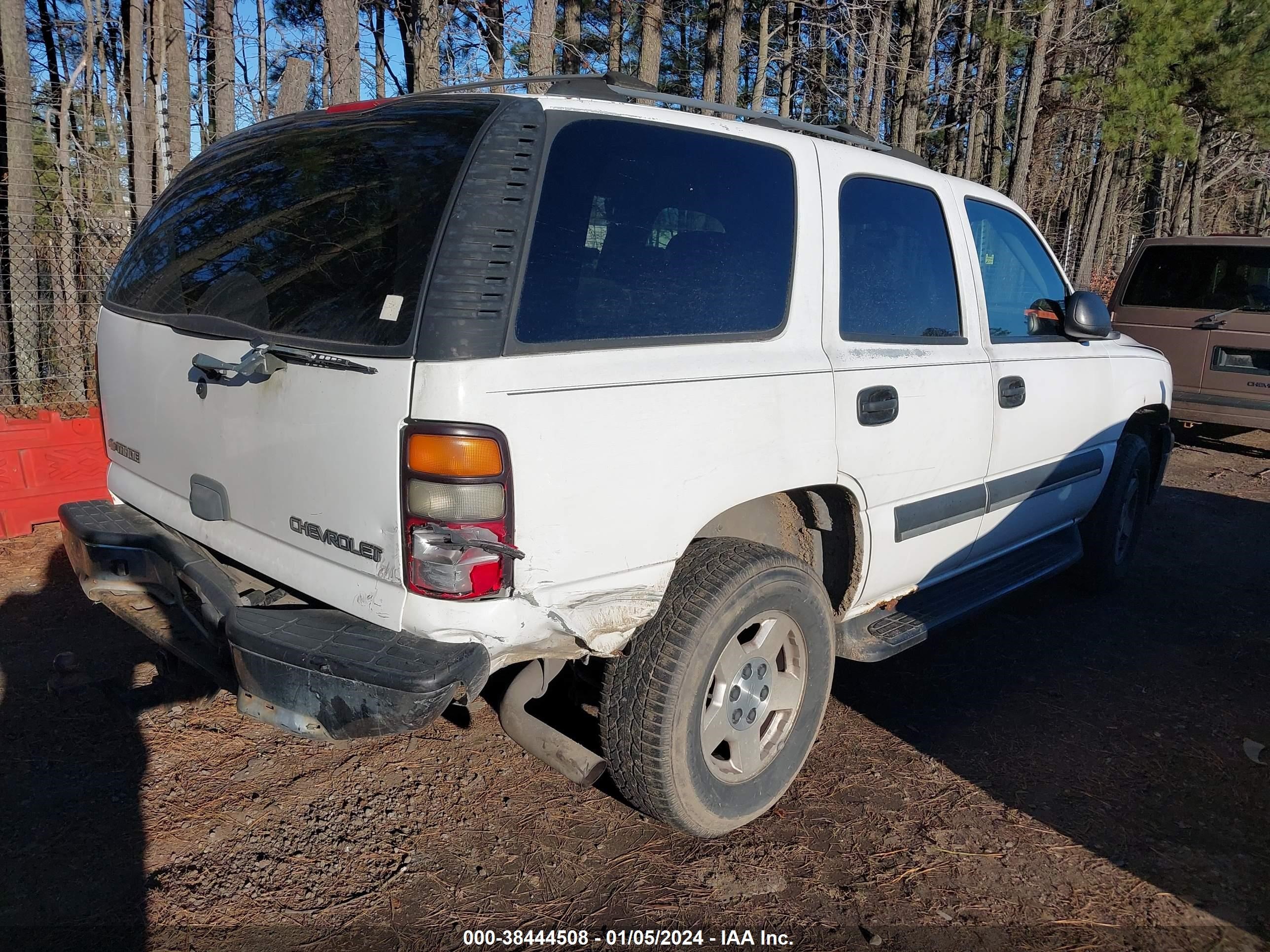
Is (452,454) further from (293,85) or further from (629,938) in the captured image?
(293,85)

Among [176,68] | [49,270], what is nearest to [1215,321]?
[49,270]

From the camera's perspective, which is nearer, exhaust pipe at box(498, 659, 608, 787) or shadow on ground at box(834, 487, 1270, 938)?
exhaust pipe at box(498, 659, 608, 787)

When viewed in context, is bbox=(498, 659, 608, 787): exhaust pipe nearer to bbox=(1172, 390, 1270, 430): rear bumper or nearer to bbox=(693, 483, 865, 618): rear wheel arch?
bbox=(693, 483, 865, 618): rear wheel arch

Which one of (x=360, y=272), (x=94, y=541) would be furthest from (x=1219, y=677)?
(x=94, y=541)

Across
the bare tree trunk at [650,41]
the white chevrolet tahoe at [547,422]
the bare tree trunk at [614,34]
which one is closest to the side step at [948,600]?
the white chevrolet tahoe at [547,422]

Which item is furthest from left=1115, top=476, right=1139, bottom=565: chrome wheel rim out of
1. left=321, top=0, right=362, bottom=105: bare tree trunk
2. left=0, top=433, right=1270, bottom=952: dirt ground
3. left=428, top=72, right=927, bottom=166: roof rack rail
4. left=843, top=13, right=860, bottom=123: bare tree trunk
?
left=843, top=13, right=860, bottom=123: bare tree trunk

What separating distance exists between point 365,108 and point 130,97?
9887 mm

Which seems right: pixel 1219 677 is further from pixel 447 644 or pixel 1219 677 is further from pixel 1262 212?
pixel 1262 212

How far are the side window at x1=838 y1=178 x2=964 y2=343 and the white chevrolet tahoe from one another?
1 centimetres

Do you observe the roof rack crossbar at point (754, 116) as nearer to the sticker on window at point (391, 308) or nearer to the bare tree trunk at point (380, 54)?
the sticker on window at point (391, 308)

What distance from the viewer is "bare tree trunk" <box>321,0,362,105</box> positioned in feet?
26.0

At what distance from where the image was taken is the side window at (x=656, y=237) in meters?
2.38

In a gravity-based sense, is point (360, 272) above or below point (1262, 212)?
below

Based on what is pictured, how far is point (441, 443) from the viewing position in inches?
85.1
